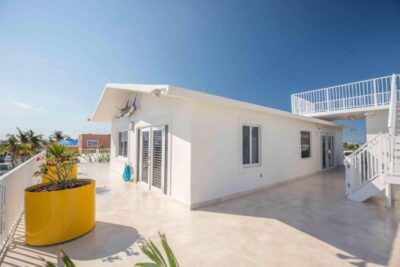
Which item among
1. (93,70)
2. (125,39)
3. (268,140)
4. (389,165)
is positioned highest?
(125,39)

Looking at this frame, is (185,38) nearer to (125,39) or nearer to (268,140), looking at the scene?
(125,39)

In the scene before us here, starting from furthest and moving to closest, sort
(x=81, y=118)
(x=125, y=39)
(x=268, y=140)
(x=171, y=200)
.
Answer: (x=81, y=118) → (x=125, y=39) → (x=268, y=140) → (x=171, y=200)

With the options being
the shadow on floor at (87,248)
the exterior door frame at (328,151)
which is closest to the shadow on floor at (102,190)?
the shadow on floor at (87,248)

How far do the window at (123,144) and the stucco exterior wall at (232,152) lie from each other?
5528 millimetres

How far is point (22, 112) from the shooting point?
1388 cm

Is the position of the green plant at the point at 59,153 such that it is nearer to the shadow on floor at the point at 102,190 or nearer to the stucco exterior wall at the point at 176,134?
the stucco exterior wall at the point at 176,134

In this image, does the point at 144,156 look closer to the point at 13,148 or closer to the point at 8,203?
the point at 8,203

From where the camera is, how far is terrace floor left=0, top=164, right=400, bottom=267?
2637 millimetres

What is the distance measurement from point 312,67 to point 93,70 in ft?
42.6

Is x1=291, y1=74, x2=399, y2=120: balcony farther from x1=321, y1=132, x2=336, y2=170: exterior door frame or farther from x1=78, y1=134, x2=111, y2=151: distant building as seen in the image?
x1=78, y1=134, x2=111, y2=151: distant building

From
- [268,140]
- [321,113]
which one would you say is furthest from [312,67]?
[268,140]

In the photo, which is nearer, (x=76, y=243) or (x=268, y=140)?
(x=76, y=243)

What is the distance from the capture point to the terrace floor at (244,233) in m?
2.64

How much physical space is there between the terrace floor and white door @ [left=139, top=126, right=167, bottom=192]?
0.74 m
